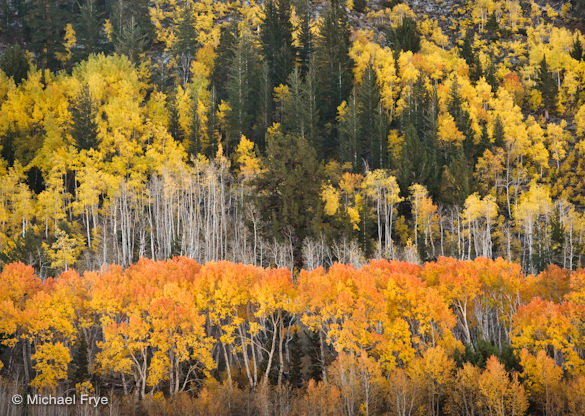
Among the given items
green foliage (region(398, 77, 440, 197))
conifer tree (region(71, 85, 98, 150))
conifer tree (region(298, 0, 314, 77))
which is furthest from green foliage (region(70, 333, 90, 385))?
conifer tree (region(298, 0, 314, 77))

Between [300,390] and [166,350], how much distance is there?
10.7m

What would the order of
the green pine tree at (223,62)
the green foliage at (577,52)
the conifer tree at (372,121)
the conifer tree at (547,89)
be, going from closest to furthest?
the conifer tree at (372,121) → the green pine tree at (223,62) → the conifer tree at (547,89) → the green foliage at (577,52)

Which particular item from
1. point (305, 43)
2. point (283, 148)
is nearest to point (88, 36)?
point (305, 43)

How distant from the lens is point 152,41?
9688 cm

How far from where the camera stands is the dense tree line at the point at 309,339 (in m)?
36.3

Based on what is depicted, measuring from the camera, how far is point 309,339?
43.3 meters

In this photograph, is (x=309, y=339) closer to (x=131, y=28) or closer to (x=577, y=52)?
(x=131, y=28)

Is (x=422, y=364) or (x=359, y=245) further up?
(x=359, y=245)

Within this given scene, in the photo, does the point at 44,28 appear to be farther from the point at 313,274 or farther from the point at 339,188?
the point at 313,274

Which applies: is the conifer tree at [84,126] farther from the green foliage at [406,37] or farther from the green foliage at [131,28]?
the green foliage at [406,37]

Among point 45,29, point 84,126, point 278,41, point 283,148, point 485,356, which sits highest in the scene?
point 45,29

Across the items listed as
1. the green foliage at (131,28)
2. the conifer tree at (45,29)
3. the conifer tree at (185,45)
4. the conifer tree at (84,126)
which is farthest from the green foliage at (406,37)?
the conifer tree at (45,29)

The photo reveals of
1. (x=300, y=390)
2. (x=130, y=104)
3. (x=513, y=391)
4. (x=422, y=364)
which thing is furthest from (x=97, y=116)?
(x=513, y=391)

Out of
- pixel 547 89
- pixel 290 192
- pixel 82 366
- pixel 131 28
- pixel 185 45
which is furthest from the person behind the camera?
pixel 185 45
